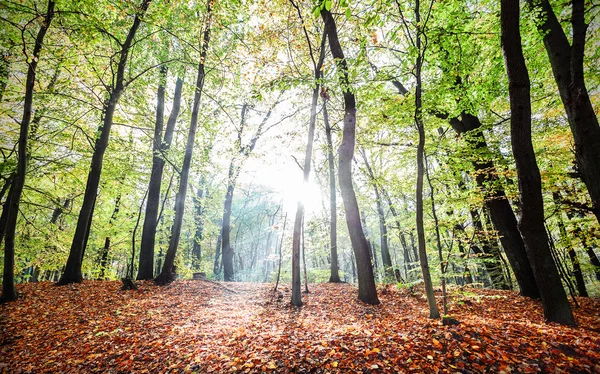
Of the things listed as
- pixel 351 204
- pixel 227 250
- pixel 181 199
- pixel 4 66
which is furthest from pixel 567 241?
pixel 4 66

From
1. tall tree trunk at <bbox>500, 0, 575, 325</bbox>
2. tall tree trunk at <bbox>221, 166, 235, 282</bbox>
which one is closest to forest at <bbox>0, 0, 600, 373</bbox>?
tall tree trunk at <bbox>500, 0, 575, 325</bbox>

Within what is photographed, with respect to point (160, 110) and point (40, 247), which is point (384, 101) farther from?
point (40, 247)

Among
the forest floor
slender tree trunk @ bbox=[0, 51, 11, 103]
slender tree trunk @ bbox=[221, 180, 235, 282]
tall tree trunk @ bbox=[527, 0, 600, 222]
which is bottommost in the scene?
the forest floor

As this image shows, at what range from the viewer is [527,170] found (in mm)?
4809

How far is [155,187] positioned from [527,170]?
1209 centimetres

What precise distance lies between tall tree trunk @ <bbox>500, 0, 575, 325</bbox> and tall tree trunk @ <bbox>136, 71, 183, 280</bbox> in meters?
10.8

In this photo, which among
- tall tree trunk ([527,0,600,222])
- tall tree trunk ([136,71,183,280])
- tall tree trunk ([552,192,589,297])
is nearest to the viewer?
tall tree trunk ([527,0,600,222])

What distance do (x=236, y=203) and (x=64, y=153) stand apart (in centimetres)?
1836

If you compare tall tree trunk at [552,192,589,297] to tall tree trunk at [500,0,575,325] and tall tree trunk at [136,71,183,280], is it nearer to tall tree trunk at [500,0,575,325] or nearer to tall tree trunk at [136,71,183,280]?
tall tree trunk at [500,0,575,325]

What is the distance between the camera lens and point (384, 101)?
8977 mm

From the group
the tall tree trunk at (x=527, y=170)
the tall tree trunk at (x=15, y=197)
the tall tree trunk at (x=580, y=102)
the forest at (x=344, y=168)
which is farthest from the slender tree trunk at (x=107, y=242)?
the tall tree trunk at (x=580, y=102)

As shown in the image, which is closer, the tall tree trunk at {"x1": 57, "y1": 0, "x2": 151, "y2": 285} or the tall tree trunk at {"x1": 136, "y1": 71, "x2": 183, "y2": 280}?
the tall tree trunk at {"x1": 57, "y1": 0, "x2": 151, "y2": 285}

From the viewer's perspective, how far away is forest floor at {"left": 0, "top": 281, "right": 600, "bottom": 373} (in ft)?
11.9

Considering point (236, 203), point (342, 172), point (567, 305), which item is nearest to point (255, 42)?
point (342, 172)
